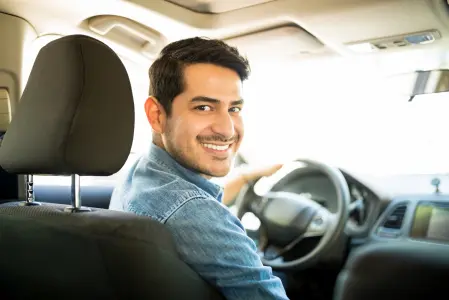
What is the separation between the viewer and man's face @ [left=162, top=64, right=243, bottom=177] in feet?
5.80

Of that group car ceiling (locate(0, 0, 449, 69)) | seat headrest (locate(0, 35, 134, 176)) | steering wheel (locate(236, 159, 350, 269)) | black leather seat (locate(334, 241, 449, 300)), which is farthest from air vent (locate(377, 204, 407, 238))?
→ black leather seat (locate(334, 241, 449, 300))

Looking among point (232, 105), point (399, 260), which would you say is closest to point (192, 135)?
point (232, 105)

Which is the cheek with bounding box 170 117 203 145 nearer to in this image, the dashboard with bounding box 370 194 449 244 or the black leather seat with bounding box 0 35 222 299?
the black leather seat with bounding box 0 35 222 299

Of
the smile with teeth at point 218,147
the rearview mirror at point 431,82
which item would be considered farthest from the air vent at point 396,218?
the smile with teeth at point 218,147

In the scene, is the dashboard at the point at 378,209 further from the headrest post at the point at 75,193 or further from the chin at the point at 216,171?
the headrest post at the point at 75,193

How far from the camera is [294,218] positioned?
2836 millimetres

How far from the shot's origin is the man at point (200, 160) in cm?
144

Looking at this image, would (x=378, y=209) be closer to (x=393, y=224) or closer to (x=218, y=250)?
(x=393, y=224)

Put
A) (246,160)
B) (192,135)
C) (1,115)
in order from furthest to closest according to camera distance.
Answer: (246,160) → (1,115) → (192,135)

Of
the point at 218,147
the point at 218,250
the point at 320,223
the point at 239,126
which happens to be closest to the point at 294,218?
the point at 320,223

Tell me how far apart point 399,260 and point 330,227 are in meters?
2.09

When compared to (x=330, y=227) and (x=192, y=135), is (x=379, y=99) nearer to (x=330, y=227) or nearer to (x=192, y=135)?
(x=330, y=227)

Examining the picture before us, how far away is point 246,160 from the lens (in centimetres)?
321

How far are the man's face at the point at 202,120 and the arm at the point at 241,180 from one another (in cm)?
100
